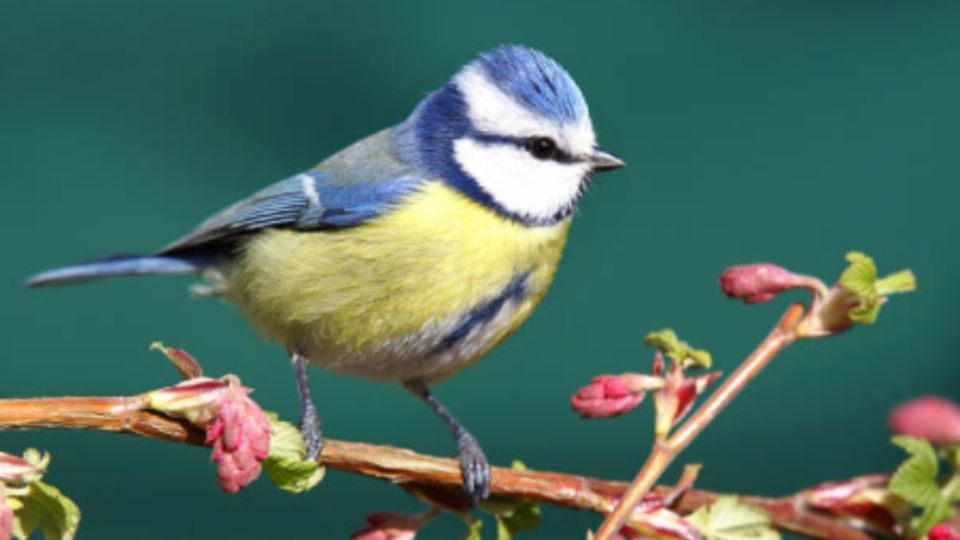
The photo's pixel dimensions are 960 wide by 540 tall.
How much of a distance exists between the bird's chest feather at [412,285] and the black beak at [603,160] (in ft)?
0.33

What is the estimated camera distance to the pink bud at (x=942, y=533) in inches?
41.0

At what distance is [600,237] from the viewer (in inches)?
101

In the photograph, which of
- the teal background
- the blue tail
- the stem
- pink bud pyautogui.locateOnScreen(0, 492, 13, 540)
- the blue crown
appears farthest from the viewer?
the teal background

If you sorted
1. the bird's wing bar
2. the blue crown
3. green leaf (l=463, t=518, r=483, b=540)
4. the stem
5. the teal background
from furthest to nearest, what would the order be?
the teal background < the bird's wing bar < the blue crown < green leaf (l=463, t=518, r=483, b=540) < the stem

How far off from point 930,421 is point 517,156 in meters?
0.69

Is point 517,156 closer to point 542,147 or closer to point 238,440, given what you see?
point 542,147

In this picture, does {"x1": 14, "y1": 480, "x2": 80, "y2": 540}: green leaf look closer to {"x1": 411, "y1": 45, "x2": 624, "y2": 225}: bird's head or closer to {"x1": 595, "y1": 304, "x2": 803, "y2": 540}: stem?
{"x1": 595, "y1": 304, "x2": 803, "y2": 540}: stem

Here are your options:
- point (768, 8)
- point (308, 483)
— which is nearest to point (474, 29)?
point (768, 8)

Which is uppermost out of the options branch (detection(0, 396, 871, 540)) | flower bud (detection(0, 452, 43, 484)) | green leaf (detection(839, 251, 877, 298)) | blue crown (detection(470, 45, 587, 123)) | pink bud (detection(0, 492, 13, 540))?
blue crown (detection(470, 45, 587, 123))

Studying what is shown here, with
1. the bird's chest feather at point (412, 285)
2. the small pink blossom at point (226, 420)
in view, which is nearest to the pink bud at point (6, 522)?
the small pink blossom at point (226, 420)

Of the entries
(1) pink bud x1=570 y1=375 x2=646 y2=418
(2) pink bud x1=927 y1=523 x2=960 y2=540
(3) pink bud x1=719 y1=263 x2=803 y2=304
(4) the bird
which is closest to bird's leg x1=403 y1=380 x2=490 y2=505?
(4) the bird

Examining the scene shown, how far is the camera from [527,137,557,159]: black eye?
1571mm

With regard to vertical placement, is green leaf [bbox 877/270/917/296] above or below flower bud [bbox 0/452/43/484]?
above

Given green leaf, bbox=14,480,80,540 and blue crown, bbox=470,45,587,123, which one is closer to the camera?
green leaf, bbox=14,480,80,540
